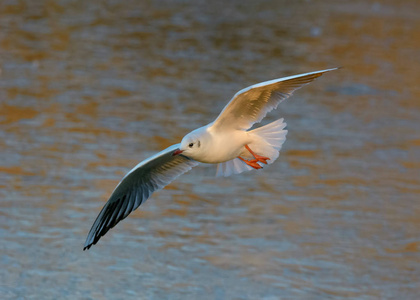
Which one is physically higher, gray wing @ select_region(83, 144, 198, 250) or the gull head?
the gull head

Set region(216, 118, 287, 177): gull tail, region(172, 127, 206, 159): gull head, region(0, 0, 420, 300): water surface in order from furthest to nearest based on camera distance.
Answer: region(0, 0, 420, 300): water surface, region(216, 118, 287, 177): gull tail, region(172, 127, 206, 159): gull head

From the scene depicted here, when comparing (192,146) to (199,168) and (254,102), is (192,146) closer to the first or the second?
(254,102)

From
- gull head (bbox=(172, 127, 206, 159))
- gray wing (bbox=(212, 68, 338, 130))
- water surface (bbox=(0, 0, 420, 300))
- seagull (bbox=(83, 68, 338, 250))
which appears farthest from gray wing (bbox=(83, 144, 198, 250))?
water surface (bbox=(0, 0, 420, 300))

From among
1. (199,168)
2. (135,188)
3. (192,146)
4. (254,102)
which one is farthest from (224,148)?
(199,168)

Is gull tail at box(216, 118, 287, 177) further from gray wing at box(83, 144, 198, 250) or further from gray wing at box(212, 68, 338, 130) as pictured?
gray wing at box(83, 144, 198, 250)

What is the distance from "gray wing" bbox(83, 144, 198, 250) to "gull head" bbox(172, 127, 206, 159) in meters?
0.24

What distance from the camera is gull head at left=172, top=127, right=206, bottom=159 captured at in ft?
17.3

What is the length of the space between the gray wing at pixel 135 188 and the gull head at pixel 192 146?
0.24 meters

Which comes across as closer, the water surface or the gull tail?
the gull tail

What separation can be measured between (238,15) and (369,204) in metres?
12.0

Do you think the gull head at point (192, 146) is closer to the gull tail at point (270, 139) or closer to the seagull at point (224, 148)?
the seagull at point (224, 148)

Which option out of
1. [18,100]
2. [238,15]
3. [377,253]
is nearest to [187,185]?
[377,253]

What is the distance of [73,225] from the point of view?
8.04 m

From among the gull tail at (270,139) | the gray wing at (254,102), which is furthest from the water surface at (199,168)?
the gray wing at (254,102)
